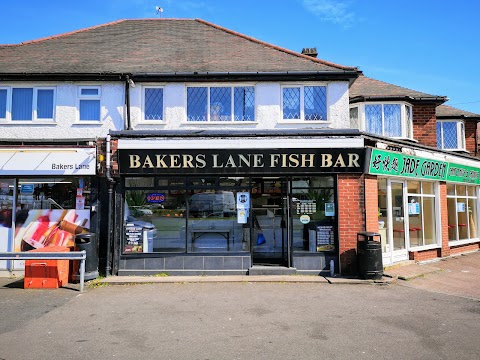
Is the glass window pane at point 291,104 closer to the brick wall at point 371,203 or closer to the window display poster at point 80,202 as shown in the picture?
the brick wall at point 371,203

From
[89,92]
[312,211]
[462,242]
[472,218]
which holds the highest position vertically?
[89,92]

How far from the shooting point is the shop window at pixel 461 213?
1394 centimetres

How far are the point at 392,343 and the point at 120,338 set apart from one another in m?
3.87

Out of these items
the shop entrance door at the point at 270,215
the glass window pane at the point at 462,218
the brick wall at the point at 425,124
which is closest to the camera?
the shop entrance door at the point at 270,215

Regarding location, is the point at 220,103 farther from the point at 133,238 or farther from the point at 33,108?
the point at 33,108

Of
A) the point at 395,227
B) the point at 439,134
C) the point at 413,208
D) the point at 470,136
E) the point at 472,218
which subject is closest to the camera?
the point at 395,227

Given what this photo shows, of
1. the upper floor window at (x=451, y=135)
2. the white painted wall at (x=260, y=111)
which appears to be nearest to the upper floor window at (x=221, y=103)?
the white painted wall at (x=260, y=111)

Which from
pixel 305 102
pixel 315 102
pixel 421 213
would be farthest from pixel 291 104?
pixel 421 213

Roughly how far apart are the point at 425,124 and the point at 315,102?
208 inches

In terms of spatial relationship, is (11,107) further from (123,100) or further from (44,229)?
(44,229)

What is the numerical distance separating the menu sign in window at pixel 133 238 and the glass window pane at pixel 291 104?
18.6 ft

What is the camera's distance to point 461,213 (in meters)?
14.4

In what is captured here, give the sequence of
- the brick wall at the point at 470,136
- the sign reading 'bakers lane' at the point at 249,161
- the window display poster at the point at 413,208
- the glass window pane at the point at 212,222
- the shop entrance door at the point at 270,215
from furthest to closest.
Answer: the brick wall at the point at 470,136 → the window display poster at the point at 413,208 → the shop entrance door at the point at 270,215 → the glass window pane at the point at 212,222 → the sign reading 'bakers lane' at the point at 249,161

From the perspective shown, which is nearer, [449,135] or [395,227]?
[395,227]
